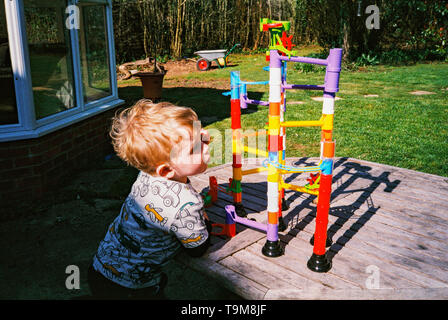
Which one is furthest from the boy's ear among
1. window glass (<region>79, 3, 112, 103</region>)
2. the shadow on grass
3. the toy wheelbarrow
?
the toy wheelbarrow

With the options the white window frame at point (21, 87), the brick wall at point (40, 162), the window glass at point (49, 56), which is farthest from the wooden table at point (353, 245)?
the window glass at point (49, 56)

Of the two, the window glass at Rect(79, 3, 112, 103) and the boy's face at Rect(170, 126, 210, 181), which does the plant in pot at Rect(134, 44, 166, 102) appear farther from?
the boy's face at Rect(170, 126, 210, 181)

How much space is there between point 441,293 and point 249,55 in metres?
15.8

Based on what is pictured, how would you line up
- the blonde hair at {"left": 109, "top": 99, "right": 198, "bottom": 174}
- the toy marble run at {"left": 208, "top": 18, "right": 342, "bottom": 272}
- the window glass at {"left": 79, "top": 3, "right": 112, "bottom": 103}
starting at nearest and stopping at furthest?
the blonde hair at {"left": 109, "top": 99, "right": 198, "bottom": 174} < the toy marble run at {"left": 208, "top": 18, "right": 342, "bottom": 272} < the window glass at {"left": 79, "top": 3, "right": 112, "bottom": 103}

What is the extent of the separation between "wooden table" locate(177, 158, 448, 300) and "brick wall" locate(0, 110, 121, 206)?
60.7 inches

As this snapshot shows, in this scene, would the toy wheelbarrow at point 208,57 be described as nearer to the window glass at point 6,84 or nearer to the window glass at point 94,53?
the window glass at point 94,53

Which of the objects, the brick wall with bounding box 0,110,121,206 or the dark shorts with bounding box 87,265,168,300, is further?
the brick wall with bounding box 0,110,121,206

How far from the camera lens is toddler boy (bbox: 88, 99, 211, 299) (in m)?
1.89

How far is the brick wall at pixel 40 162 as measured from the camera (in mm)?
3926

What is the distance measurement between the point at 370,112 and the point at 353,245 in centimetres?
554

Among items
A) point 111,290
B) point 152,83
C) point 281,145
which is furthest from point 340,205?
point 152,83

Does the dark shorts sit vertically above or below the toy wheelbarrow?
below
